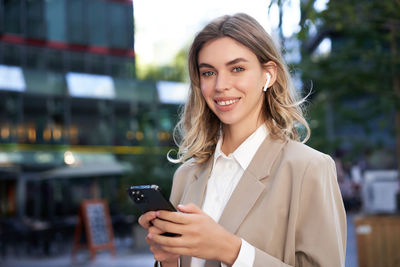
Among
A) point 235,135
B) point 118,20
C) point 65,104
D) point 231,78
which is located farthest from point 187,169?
point 65,104

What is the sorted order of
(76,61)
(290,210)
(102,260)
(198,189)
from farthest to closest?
(76,61), (102,260), (198,189), (290,210)

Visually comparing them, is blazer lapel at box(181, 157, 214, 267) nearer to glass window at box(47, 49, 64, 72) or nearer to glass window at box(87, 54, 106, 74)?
glass window at box(47, 49, 64, 72)

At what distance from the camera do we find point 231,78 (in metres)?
1.78

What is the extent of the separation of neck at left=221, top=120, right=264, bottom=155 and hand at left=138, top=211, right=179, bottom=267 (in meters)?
0.49

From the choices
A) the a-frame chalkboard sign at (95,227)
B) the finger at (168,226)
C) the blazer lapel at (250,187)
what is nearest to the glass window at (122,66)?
the a-frame chalkboard sign at (95,227)

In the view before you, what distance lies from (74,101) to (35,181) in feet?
12.0

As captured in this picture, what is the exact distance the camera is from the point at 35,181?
748 inches

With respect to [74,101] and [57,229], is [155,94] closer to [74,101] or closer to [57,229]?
[74,101]

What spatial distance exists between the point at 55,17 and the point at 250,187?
16.3m

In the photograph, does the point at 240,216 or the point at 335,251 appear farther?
the point at 240,216

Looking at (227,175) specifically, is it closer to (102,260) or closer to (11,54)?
(102,260)

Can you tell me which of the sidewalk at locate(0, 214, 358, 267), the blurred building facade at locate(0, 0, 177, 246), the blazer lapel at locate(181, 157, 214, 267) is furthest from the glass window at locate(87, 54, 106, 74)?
the blazer lapel at locate(181, 157, 214, 267)

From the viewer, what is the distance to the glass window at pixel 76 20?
682 inches

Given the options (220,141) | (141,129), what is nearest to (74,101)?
(141,129)
